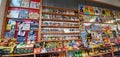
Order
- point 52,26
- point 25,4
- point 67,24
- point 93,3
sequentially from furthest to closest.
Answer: point 93,3
point 67,24
point 52,26
point 25,4

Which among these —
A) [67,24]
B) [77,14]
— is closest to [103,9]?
[77,14]

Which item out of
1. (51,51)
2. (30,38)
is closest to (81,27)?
(51,51)

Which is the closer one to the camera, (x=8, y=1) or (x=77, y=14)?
(x=8, y=1)

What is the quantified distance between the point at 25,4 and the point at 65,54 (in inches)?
60.7

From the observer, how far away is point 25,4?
2.41 metres

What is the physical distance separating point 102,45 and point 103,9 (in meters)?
1.37

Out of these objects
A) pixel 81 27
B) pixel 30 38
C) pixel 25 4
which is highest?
pixel 25 4

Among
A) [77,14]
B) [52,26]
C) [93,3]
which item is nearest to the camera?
[52,26]

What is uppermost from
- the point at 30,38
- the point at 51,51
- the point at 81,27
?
the point at 81,27

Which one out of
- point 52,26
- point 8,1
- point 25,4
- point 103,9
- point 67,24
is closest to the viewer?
point 8,1

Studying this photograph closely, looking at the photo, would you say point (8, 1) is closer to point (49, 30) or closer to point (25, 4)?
point (25, 4)

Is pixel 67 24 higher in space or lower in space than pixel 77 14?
lower

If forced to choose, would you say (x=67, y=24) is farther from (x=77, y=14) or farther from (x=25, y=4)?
(x=25, y=4)

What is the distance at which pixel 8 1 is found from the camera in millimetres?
2230
